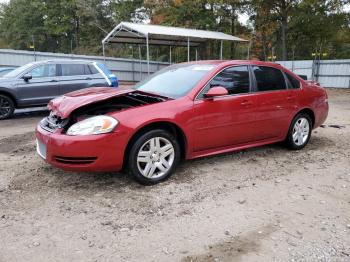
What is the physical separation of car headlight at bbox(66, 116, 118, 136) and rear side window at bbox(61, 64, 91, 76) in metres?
6.76

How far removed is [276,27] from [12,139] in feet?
89.0

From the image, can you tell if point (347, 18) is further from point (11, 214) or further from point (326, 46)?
point (11, 214)

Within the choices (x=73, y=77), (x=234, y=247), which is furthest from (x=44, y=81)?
(x=234, y=247)

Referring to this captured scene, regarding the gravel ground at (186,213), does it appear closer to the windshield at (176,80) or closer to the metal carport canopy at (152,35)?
the windshield at (176,80)

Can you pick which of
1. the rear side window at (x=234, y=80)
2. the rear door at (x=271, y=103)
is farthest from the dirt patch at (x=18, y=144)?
the rear door at (x=271, y=103)

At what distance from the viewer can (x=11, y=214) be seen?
3768 millimetres

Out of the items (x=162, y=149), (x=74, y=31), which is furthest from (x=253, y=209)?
(x=74, y=31)

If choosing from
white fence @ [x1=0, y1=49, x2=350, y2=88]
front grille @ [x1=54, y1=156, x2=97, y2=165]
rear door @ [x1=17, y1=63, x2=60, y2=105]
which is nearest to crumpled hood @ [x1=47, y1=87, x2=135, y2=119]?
front grille @ [x1=54, y1=156, x2=97, y2=165]

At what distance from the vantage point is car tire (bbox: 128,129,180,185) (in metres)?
4.38

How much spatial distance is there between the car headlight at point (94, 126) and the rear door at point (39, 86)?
20.8 feet

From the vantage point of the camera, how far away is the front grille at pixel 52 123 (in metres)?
4.53

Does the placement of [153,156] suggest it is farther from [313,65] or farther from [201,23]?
[201,23]

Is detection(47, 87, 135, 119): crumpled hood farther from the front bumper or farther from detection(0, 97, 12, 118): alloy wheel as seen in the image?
detection(0, 97, 12, 118): alloy wheel

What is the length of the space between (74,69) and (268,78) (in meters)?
6.59
